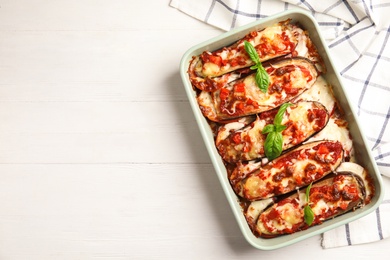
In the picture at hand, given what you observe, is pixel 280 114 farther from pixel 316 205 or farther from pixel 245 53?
pixel 316 205

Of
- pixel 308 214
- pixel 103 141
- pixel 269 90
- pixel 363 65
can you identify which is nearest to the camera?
pixel 308 214

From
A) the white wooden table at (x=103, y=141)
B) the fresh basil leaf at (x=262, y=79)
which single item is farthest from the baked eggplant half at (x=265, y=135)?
the white wooden table at (x=103, y=141)

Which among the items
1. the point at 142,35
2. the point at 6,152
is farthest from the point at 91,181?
the point at 142,35

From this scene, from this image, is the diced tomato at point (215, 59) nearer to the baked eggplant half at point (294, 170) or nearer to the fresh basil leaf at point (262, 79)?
the fresh basil leaf at point (262, 79)

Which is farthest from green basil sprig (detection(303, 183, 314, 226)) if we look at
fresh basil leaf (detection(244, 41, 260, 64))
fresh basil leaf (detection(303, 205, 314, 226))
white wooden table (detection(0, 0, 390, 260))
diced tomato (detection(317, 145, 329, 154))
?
fresh basil leaf (detection(244, 41, 260, 64))

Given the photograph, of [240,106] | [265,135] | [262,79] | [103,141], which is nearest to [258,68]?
[262,79]

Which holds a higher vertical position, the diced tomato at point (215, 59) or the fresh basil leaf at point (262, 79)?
the fresh basil leaf at point (262, 79)

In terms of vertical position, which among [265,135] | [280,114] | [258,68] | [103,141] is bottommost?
[103,141]
